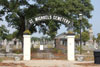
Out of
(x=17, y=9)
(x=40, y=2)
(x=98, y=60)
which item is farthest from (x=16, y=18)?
(x=98, y=60)

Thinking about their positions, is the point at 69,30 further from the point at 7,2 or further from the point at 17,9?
the point at 7,2

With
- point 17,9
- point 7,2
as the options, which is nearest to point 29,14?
point 17,9

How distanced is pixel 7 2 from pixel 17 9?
81.3 inches

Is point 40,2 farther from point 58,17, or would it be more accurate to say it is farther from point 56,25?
point 58,17

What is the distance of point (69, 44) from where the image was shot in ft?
67.6

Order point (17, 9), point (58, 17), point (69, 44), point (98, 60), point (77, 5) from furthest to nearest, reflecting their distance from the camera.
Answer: point (77, 5)
point (17, 9)
point (58, 17)
point (69, 44)
point (98, 60)

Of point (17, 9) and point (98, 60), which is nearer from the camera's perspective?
point (98, 60)

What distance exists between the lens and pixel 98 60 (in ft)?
56.2

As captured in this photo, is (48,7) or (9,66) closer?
(9,66)

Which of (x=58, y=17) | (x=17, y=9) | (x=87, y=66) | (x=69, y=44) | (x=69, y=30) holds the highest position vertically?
(x=17, y=9)

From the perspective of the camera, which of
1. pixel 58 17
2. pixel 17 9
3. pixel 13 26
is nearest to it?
pixel 58 17

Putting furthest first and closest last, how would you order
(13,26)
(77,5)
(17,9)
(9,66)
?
(77,5) → (13,26) → (17,9) → (9,66)

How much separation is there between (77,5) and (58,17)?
483 inches

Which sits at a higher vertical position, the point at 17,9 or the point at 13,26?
the point at 17,9
